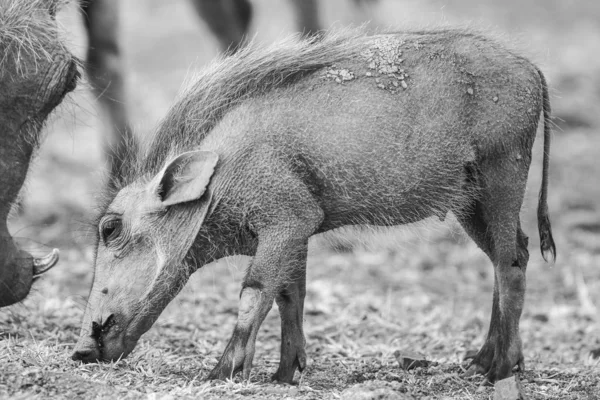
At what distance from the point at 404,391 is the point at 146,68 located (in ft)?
37.2

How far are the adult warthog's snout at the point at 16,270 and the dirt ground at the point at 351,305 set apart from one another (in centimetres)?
24

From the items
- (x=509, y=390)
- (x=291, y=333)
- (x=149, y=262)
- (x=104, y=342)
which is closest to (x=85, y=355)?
(x=104, y=342)

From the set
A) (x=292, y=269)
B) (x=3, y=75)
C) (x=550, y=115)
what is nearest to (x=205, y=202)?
(x=292, y=269)

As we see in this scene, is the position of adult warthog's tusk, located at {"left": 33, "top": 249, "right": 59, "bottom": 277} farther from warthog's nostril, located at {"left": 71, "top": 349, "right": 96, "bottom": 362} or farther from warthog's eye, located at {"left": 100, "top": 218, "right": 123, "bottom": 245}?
warthog's nostril, located at {"left": 71, "top": 349, "right": 96, "bottom": 362}

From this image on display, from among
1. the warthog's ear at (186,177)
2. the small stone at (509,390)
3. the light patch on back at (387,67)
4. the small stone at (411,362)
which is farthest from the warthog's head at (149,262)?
the small stone at (509,390)

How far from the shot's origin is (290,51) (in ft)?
14.8

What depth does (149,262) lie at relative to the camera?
421 cm

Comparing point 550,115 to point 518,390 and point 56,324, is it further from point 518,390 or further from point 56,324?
point 56,324

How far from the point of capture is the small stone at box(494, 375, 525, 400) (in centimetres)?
394

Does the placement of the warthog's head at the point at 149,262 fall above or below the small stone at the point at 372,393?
above

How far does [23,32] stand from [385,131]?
1797 millimetres

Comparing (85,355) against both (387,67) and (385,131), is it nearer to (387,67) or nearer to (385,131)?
(385,131)

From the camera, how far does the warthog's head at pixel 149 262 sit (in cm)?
418

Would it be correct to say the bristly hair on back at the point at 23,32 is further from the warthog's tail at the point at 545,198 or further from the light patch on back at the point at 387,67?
the warthog's tail at the point at 545,198
